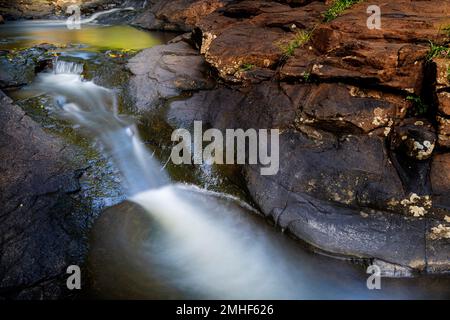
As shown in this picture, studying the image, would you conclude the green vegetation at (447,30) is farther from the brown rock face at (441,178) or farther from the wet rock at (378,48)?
the brown rock face at (441,178)

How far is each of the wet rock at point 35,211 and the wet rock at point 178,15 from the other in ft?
38.2

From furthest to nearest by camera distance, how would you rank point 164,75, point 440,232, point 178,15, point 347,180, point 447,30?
1. point 178,15
2. point 164,75
3. point 447,30
4. point 347,180
5. point 440,232

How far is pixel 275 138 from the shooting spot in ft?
17.5

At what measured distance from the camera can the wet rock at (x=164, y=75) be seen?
7.08 metres

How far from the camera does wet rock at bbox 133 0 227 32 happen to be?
51.0 ft

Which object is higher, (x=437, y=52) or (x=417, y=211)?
(x=437, y=52)

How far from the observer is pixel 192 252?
4.69 meters

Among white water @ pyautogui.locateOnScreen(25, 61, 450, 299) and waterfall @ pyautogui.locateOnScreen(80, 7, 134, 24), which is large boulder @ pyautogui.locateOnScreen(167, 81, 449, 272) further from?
waterfall @ pyautogui.locateOnScreen(80, 7, 134, 24)

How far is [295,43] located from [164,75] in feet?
10.1

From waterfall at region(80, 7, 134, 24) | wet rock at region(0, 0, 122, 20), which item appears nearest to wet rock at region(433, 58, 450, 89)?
waterfall at region(80, 7, 134, 24)

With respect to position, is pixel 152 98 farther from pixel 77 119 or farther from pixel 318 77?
pixel 318 77

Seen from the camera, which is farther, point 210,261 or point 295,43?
point 295,43

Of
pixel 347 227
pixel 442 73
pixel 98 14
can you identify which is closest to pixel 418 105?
pixel 442 73

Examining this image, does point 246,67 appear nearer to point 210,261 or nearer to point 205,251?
point 205,251
